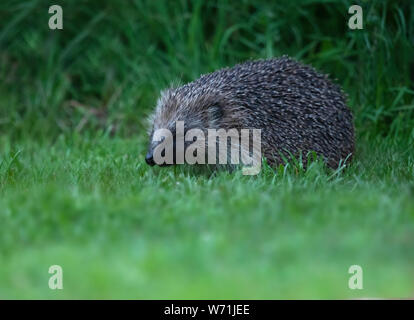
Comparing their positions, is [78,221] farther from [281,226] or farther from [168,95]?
[168,95]

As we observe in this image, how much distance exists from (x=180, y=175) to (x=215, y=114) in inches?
34.2

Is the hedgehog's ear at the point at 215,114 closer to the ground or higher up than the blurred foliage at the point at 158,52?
closer to the ground

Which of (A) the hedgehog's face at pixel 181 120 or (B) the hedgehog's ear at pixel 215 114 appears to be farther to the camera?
(B) the hedgehog's ear at pixel 215 114

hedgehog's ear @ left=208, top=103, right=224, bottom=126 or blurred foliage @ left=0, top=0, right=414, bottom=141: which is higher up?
blurred foliage @ left=0, top=0, right=414, bottom=141

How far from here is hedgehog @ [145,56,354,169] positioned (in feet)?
19.8

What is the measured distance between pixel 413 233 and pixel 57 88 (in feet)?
19.5

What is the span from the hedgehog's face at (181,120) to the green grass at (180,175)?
242 mm

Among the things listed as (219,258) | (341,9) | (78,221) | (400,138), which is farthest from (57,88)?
(219,258)

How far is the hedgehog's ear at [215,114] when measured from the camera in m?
6.07

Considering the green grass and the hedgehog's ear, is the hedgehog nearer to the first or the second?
the hedgehog's ear

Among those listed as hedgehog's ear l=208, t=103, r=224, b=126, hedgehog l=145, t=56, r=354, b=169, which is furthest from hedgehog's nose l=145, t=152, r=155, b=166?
hedgehog's ear l=208, t=103, r=224, b=126

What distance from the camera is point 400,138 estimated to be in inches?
260

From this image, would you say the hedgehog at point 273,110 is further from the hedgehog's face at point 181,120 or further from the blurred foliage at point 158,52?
the blurred foliage at point 158,52

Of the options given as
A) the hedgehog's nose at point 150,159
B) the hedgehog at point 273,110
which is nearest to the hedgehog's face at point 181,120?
the hedgehog at point 273,110
